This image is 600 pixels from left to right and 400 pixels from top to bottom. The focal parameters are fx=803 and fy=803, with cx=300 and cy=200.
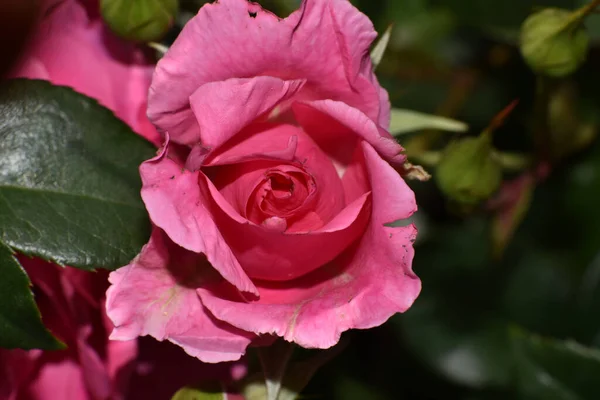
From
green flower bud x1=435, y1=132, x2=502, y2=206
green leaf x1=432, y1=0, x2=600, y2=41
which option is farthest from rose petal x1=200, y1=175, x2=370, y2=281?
green leaf x1=432, y1=0, x2=600, y2=41

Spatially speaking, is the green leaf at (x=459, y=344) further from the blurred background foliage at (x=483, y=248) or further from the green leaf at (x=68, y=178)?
the green leaf at (x=68, y=178)

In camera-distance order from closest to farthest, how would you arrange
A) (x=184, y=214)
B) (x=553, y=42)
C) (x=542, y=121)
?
1. (x=184, y=214)
2. (x=553, y=42)
3. (x=542, y=121)

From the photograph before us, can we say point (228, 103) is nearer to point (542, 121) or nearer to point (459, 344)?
point (542, 121)

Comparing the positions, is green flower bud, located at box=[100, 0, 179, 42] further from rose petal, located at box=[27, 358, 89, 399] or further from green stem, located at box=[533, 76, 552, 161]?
green stem, located at box=[533, 76, 552, 161]

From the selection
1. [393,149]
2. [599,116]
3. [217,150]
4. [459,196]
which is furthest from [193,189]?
[599,116]

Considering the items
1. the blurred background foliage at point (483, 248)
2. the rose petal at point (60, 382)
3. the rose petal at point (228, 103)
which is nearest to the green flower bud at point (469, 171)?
the blurred background foliage at point (483, 248)

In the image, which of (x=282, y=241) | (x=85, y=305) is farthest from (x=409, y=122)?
(x=85, y=305)
